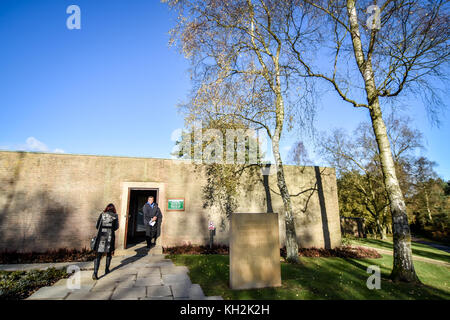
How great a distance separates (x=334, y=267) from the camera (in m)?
7.94

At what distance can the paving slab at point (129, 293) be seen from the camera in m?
4.39

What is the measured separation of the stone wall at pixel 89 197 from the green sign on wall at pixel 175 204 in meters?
0.22

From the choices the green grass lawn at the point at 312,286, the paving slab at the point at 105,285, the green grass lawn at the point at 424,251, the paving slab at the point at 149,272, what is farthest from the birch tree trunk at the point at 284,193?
the green grass lawn at the point at 424,251

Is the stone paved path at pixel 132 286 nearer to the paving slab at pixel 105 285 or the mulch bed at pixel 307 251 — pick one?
the paving slab at pixel 105 285

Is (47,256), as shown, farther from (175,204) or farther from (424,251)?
(424,251)

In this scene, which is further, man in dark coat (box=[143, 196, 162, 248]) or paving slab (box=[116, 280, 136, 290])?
man in dark coat (box=[143, 196, 162, 248])

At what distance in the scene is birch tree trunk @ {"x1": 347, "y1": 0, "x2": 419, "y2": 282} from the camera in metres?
6.29

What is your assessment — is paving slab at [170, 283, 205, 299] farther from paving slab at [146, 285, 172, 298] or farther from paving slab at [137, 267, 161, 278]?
paving slab at [137, 267, 161, 278]

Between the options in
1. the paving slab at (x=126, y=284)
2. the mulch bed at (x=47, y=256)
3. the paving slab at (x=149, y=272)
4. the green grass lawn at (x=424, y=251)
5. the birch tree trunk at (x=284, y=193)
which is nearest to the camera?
the paving slab at (x=126, y=284)

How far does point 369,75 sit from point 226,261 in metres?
7.76

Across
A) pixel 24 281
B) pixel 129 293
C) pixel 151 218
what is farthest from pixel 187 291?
pixel 151 218

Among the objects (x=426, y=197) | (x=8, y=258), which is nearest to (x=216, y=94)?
(x=8, y=258)

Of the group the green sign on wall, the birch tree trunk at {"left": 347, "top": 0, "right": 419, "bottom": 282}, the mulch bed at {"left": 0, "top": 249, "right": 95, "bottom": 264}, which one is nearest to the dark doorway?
the green sign on wall
